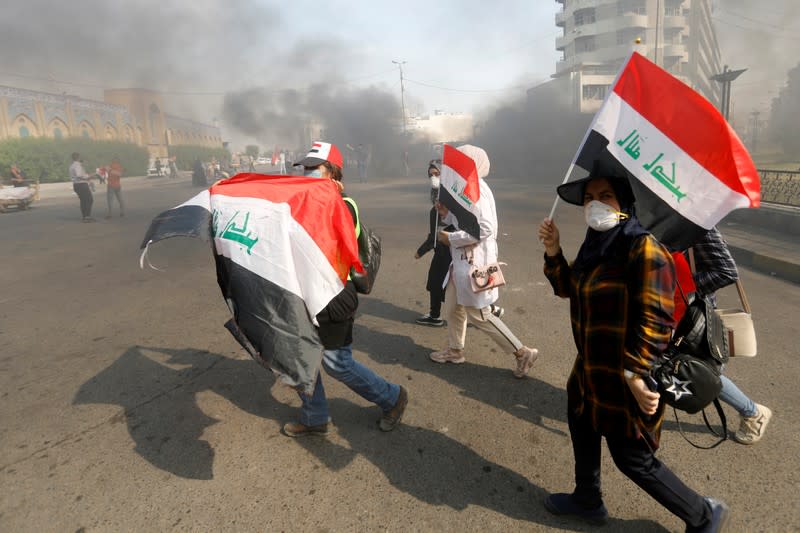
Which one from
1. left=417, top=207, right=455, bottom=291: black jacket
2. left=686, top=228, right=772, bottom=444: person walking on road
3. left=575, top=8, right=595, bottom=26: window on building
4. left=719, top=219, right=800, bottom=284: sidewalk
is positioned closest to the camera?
left=686, top=228, right=772, bottom=444: person walking on road

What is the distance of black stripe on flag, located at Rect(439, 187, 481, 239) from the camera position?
313 cm

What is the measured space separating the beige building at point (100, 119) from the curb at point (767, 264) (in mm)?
41987

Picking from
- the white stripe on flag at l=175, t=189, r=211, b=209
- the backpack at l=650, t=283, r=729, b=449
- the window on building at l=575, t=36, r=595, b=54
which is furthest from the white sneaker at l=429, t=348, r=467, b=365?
the window on building at l=575, t=36, r=595, b=54

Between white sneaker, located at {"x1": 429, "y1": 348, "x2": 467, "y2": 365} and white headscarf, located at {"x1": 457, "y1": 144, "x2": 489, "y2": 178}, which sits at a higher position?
white headscarf, located at {"x1": 457, "y1": 144, "x2": 489, "y2": 178}

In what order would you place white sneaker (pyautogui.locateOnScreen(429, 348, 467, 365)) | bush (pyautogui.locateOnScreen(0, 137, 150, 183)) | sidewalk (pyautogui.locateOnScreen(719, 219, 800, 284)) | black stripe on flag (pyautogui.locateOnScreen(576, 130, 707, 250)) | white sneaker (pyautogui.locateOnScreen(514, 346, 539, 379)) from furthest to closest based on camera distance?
bush (pyautogui.locateOnScreen(0, 137, 150, 183)) < sidewalk (pyautogui.locateOnScreen(719, 219, 800, 284)) < white sneaker (pyautogui.locateOnScreen(429, 348, 467, 365)) < white sneaker (pyautogui.locateOnScreen(514, 346, 539, 379)) < black stripe on flag (pyautogui.locateOnScreen(576, 130, 707, 250))

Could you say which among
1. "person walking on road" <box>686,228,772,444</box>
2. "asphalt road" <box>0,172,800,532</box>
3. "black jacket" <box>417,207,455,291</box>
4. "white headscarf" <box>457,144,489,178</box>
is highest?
"white headscarf" <box>457,144,489,178</box>

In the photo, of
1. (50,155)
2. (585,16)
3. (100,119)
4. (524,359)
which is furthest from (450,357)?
(585,16)

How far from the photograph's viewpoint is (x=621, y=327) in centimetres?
165

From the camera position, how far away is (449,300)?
3463 millimetres

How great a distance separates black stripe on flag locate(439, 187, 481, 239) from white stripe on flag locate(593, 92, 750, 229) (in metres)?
1.32

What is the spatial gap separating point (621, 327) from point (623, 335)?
3 centimetres

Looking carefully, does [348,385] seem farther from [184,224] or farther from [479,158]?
[479,158]

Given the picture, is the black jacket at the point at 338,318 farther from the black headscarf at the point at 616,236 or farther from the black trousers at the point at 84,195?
the black trousers at the point at 84,195

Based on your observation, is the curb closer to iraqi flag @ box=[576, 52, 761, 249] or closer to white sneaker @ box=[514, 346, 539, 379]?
white sneaker @ box=[514, 346, 539, 379]
